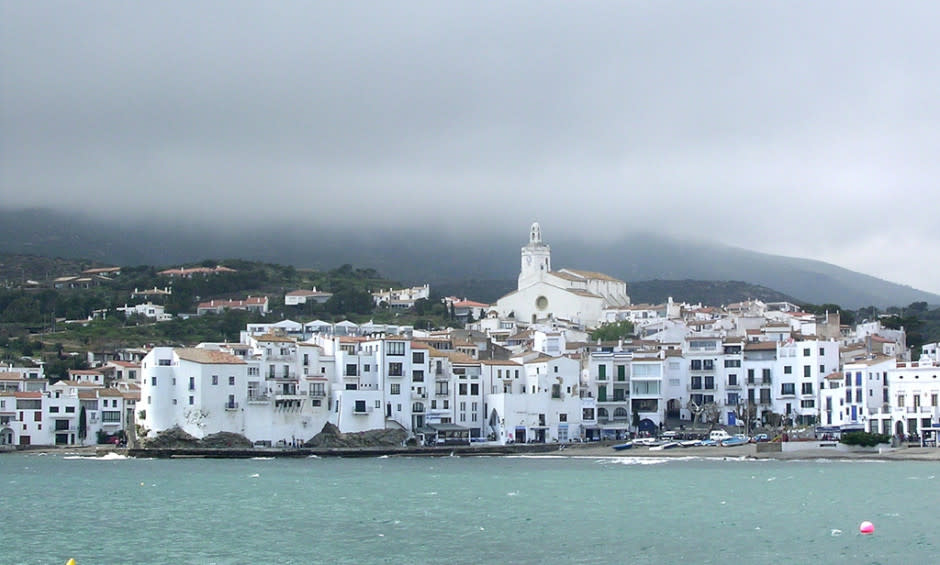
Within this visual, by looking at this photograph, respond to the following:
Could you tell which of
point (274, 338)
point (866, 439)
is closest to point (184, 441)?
point (274, 338)

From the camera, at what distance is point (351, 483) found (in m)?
61.9

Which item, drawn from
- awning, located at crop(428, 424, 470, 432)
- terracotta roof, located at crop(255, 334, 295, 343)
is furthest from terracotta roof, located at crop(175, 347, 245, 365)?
awning, located at crop(428, 424, 470, 432)

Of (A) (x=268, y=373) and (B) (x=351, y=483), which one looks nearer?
(B) (x=351, y=483)

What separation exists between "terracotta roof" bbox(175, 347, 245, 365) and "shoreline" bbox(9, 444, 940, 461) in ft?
15.9

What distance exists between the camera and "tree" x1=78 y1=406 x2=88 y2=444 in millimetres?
92688

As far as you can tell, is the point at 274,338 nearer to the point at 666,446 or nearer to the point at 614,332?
the point at 666,446

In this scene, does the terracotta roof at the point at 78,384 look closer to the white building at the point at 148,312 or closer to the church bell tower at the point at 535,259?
the white building at the point at 148,312

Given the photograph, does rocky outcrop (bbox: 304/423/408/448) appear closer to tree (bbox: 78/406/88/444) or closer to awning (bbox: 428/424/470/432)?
awning (bbox: 428/424/470/432)

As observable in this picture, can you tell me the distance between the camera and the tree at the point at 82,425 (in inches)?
3649

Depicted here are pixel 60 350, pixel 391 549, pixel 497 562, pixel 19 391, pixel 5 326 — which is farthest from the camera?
pixel 5 326

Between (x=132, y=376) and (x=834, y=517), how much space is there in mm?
66122

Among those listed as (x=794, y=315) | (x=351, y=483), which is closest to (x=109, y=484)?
(x=351, y=483)

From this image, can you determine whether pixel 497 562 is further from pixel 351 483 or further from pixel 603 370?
pixel 603 370

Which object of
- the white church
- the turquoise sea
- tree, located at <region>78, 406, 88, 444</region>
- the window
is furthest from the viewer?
the white church
